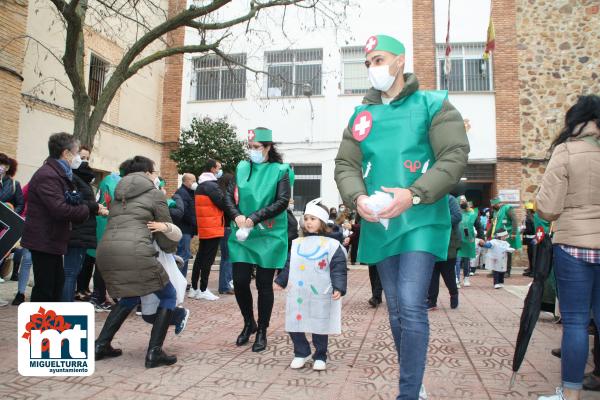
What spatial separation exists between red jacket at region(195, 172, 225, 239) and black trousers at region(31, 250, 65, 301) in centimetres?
293

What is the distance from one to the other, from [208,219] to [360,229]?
4.82 meters

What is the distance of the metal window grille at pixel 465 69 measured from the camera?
55.2ft

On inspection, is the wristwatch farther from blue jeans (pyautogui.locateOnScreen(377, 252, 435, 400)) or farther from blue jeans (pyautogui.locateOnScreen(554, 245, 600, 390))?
blue jeans (pyautogui.locateOnScreen(554, 245, 600, 390))

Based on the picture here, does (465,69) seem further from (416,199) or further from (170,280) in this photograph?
(416,199)

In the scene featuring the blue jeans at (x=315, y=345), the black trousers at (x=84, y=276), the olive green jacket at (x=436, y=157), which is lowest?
the blue jeans at (x=315, y=345)

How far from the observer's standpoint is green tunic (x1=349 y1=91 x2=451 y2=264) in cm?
262

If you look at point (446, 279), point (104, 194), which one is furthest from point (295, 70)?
point (104, 194)

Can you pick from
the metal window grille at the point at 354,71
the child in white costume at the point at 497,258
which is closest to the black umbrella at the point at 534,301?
the child in white costume at the point at 497,258

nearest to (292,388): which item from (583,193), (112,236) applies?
(112,236)

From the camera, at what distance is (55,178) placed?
14.5 ft

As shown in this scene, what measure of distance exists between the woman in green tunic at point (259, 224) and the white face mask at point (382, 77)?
173 cm

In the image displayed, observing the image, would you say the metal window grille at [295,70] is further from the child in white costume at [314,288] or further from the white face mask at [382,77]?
the white face mask at [382,77]

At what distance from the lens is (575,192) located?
9.77 ft

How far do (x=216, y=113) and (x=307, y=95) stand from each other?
359cm
